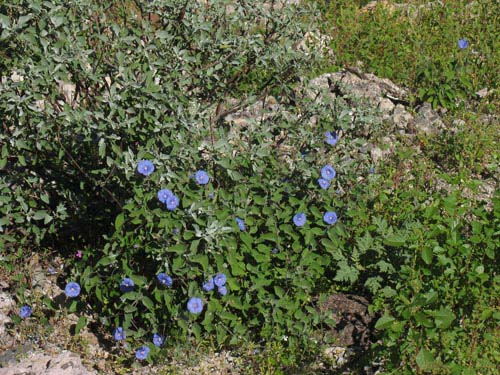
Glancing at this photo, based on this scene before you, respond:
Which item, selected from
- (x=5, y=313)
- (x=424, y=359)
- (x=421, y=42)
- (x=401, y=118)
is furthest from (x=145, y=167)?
(x=421, y=42)

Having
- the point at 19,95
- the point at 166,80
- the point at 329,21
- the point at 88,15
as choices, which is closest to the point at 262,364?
the point at 166,80

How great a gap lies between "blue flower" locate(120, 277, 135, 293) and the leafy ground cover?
0.8 inches

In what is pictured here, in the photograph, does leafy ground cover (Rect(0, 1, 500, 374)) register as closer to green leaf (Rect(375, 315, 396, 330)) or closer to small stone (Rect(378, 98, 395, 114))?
green leaf (Rect(375, 315, 396, 330))

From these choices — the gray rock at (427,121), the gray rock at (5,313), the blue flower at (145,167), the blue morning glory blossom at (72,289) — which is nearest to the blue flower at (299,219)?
the blue flower at (145,167)

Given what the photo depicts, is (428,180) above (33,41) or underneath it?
underneath

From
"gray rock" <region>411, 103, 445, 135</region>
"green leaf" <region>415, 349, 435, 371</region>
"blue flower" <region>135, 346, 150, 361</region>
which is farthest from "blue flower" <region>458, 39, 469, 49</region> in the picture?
"blue flower" <region>135, 346, 150, 361</region>

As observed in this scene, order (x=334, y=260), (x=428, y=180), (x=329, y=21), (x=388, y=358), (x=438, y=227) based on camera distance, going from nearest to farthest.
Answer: (x=388, y=358), (x=438, y=227), (x=334, y=260), (x=428, y=180), (x=329, y=21)

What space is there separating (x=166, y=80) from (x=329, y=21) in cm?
282

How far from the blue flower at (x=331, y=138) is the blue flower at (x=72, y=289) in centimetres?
151

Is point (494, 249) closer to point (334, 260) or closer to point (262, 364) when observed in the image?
point (334, 260)

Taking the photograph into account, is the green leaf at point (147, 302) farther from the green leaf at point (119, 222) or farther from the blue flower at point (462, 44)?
the blue flower at point (462, 44)

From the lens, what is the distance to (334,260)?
3967 mm

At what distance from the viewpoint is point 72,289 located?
3.69 m

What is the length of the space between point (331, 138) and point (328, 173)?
11.4 inches
